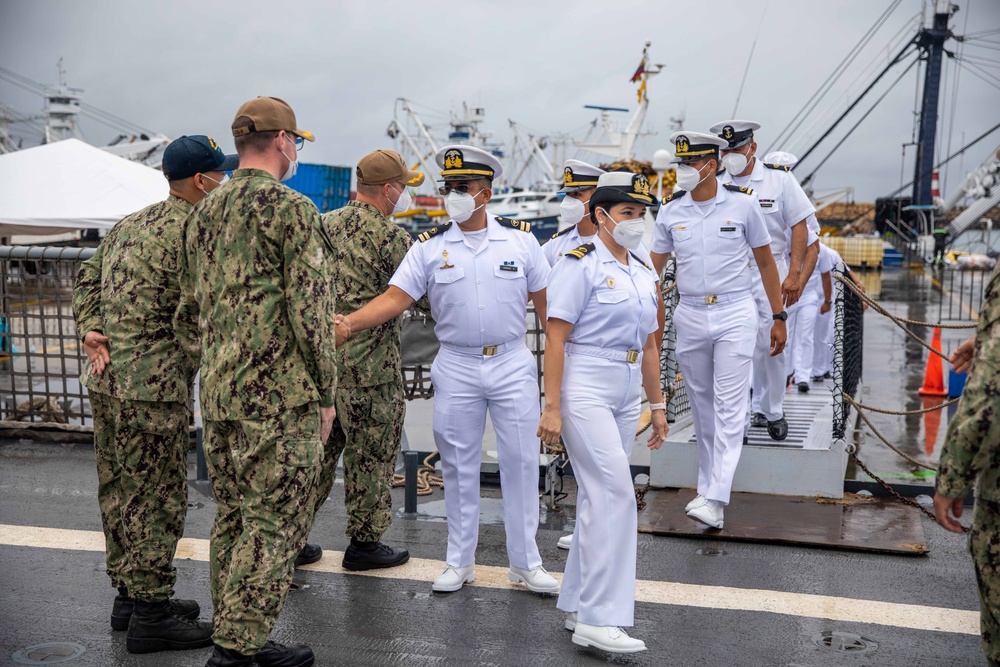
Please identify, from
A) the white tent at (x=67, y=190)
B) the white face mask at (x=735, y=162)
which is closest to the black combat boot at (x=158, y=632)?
the white face mask at (x=735, y=162)

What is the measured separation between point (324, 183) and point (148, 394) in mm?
47696

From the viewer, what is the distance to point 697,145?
5395 millimetres

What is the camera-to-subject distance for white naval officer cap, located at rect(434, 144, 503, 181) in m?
4.45

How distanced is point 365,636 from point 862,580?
7.80ft

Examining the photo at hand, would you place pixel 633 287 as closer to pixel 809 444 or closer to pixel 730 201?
pixel 730 201

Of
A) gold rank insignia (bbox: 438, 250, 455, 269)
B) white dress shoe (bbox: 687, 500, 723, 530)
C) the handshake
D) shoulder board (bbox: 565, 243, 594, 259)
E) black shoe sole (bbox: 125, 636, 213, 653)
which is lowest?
black shoe sole (bbox: 125, 636, 213, 653)

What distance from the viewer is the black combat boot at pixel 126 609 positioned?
158 inches

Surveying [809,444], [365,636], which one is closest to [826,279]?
[809,444]

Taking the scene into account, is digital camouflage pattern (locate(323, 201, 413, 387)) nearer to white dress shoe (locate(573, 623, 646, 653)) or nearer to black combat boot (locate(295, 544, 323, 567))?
black combat boot (locate(295, 544, 323, 567))

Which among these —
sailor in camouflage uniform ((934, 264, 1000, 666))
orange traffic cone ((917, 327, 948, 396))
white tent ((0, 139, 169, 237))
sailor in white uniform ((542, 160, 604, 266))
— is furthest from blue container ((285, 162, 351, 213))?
sailor in camouflage uniform ((934, 264, 1000, 666))

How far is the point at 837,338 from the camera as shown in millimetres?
7012

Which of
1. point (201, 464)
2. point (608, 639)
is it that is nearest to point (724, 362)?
point (608, 639)

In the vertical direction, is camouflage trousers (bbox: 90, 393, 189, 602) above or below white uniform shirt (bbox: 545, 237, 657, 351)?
below

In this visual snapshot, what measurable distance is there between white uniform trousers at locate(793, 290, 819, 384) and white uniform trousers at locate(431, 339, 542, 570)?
510cm
